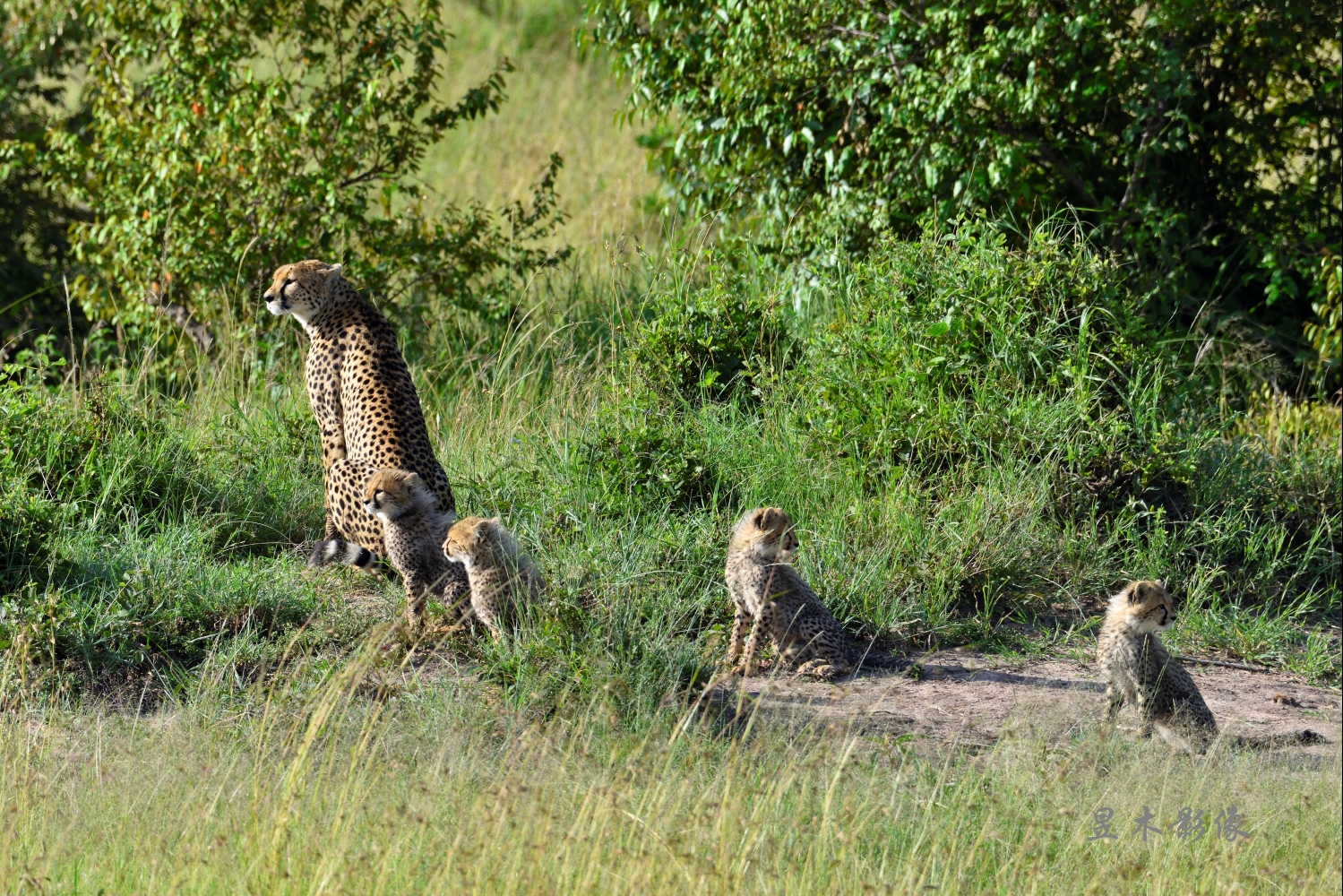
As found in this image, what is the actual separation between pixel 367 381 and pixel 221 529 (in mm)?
775

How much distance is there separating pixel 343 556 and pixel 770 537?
156 centimetres

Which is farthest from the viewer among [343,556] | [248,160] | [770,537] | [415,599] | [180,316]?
[180,316]

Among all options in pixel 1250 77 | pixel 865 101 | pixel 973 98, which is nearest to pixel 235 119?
pixel 865 101

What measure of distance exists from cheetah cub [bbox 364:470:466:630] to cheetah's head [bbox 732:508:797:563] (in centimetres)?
94

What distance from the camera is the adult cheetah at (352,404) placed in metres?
5.32

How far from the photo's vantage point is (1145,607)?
431 cm

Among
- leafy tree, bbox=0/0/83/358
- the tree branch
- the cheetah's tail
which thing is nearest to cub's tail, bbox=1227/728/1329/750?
the cheetah's tail

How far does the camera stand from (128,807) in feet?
11.5

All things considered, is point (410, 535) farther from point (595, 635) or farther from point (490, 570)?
point (595, 635)

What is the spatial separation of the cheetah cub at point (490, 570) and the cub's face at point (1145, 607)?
5.70 feet

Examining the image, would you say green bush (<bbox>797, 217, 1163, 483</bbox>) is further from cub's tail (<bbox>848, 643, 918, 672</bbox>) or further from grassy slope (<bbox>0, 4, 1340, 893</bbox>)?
cub's tail (<bbox>848, 643, 918, 672</bbox>)

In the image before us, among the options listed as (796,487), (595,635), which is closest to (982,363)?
(796,487)

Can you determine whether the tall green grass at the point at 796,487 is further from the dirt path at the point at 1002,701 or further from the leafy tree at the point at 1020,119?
the leafy tree at the point at 1020,119

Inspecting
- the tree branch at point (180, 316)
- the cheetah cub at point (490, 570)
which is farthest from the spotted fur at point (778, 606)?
the tree branch at point (180, 316)
